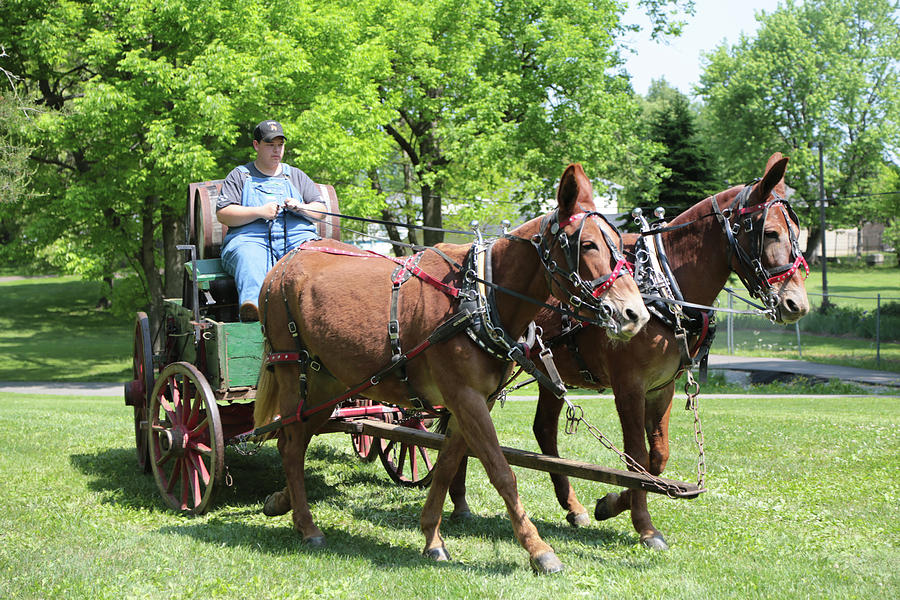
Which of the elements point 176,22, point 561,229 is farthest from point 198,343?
point 176,22

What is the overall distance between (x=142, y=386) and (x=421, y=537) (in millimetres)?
3413

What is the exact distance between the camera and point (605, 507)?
19.3 feet

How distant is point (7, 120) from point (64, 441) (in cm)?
1049

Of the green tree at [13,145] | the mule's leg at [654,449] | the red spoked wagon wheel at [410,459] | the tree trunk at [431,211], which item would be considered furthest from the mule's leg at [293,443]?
the tree trunk at [431,211]

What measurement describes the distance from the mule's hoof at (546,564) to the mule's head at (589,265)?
4.51 feet

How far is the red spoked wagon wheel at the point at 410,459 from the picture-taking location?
25.0ft

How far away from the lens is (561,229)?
461 centimetres

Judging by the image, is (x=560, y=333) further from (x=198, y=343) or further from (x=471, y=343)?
(x=198, y=343)

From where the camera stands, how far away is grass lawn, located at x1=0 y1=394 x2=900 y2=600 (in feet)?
15.1

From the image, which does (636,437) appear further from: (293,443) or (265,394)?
(265,394)

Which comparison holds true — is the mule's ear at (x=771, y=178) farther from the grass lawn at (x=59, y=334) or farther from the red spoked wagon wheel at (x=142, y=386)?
the grass lawn at (x=59, y=334)

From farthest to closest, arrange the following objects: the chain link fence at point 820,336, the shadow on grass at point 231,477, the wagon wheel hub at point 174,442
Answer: the chain link fence at point 820,336, the shadow on grass at point 231,477, the wagon wheel hub at point 174,442

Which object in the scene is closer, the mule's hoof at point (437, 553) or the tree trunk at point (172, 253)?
the mule's hoof at point (437, 553)

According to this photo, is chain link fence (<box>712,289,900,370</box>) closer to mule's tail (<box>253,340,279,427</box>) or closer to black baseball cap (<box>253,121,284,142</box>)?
black baseball cap (<box>253,121,284,142</box>)
